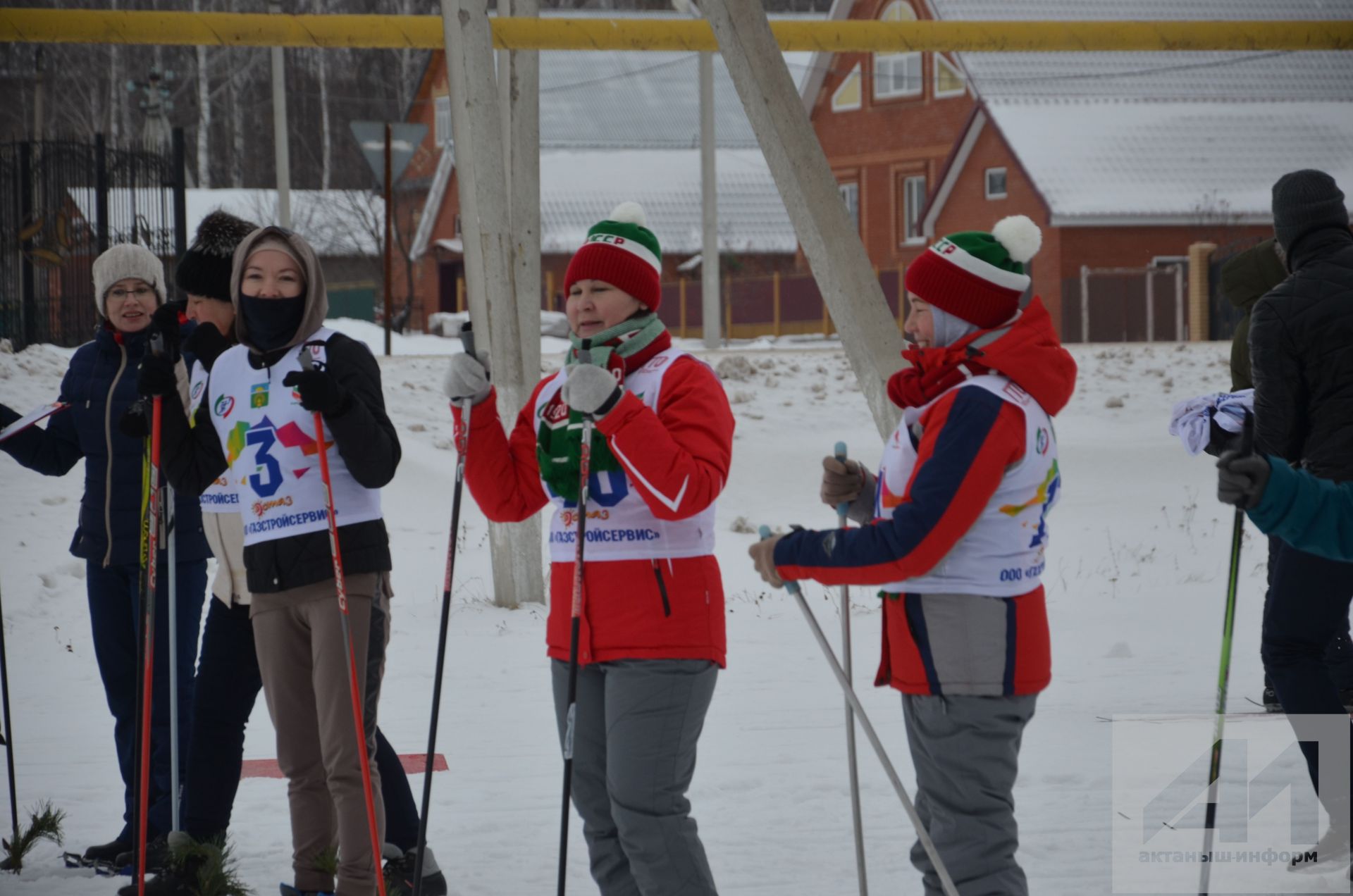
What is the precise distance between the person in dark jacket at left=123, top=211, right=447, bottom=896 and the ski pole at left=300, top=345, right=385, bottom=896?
0.38m

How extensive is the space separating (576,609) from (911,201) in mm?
32475

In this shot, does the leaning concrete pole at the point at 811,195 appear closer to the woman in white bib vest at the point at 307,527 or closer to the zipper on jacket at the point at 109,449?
the zipper on jacket at the point at 109,449

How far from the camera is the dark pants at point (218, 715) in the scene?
4223 millimetres

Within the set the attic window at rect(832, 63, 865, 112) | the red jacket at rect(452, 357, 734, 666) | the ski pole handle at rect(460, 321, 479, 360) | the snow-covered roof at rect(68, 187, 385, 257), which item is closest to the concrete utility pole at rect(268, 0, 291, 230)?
the snow-covered roof at rect(68, 187, 385, 257)

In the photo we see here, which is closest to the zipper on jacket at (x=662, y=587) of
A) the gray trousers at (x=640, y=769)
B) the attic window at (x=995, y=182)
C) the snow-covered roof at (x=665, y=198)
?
the gray trousers at (x=640, y=769)

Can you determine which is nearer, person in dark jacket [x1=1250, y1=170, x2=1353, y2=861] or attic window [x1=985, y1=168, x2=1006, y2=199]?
person in dark jacket [x1=1250, y1=170, x2=1353, y2=861]

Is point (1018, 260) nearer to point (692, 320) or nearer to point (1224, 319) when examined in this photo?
point (1224, 319)

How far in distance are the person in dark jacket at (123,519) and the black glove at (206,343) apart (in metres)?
0.46

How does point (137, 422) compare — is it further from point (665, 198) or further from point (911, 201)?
point (665, 198)

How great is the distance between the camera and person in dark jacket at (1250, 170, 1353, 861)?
4184mm

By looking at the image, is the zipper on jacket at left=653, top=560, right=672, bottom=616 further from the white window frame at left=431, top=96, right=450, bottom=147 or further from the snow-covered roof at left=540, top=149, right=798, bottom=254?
the white window frame at left=431, top=96, right=450, bottom=147

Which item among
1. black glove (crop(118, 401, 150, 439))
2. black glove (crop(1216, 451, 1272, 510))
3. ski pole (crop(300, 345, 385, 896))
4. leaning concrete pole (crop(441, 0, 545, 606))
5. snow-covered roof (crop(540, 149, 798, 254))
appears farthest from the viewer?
snow-covered roof (crop(540, 149, 798, 254))

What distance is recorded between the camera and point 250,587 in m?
3.96

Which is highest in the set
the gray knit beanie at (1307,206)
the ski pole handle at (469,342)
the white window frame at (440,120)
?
the white window frame at (440,120)
